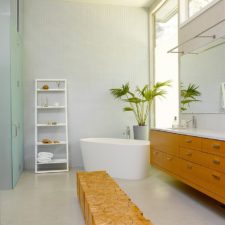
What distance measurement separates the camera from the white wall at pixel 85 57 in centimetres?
525

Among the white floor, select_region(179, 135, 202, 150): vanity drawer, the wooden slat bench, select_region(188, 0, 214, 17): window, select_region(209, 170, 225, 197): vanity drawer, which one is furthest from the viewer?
select_region(188, 0, 214, 17): window

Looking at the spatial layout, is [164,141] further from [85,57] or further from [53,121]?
[85,57]

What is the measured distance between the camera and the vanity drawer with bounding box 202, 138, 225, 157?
2480 millimetres

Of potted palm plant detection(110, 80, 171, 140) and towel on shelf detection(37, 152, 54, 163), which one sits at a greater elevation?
potted palm plant detection(110, 80, 171, 140)

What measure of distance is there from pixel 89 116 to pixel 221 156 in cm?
336

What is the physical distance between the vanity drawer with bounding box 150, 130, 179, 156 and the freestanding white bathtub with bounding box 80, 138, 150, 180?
0.68 ft

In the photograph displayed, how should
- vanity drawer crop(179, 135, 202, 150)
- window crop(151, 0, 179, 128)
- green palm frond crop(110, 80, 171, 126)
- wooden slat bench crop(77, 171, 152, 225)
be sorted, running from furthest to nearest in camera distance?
green palm frond crop(110, 80, 171, 126)
window crop(151, 0, 179, 128)
vanity drawer crop(179, 135, 202, 150)
wooden slat bench crop(77, 171, 152, 225)

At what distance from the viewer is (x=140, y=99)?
5.28m

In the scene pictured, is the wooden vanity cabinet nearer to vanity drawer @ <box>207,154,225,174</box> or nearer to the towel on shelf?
vanity drawer @ <box>207,154,225,174</box>

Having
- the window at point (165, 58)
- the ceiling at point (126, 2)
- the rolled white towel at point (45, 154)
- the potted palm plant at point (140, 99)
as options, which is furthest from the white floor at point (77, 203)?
the ceiling at point (126, 2)

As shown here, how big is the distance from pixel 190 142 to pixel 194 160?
8.1 inches

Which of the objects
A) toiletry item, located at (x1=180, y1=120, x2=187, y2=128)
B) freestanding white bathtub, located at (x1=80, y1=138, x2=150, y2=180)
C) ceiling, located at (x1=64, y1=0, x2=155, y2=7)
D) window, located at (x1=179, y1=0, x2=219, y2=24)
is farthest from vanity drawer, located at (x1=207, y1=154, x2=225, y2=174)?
ceiling, located at (x1=64, y1=0, x2=155, y2=7)

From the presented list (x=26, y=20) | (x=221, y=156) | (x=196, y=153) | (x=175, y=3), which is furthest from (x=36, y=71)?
(x=221, y=156)

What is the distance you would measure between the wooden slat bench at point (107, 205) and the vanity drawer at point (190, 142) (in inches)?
38.5
